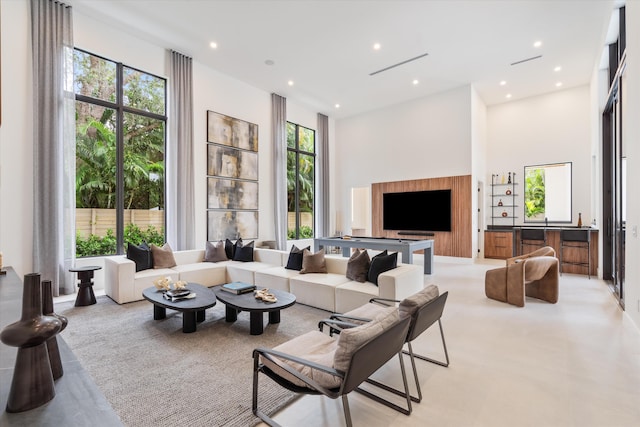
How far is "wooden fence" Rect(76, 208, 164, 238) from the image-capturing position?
530 cm

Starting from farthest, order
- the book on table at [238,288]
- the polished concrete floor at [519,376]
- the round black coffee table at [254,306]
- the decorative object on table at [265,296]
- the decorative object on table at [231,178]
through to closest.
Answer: the decorative object on table at [231,178]
the book on table at [238,288]
the decorative object on table at [265,296]
the round black coffee table at [254,306]
the polished concrete floor at [519,376]

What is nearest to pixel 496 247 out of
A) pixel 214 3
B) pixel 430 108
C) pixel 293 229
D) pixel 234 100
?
pixel 430 108

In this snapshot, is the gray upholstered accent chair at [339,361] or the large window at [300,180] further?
the large window at [300,180]

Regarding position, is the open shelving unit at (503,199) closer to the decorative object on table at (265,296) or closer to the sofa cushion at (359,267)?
the sofa cushion at (359,267)

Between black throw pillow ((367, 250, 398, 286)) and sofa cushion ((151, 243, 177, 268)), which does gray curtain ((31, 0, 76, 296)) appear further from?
black throw pillow ((367, 250, 398, 286))

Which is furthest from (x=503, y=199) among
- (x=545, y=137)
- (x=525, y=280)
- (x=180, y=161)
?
(x=180, y=161)

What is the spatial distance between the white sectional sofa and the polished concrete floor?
0.69 m

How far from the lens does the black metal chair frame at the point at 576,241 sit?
6.27 m

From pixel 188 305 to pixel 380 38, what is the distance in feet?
18.3

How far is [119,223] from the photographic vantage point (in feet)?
18.6

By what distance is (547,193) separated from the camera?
8.61m

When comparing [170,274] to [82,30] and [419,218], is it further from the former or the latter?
[419,218]

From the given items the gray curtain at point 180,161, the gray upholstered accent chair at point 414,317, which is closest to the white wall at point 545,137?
the gray upholstered accent chair at point 414,317

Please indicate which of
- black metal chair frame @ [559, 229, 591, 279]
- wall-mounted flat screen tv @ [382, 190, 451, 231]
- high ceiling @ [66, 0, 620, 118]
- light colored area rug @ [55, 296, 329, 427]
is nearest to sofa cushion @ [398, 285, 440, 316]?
light colored area rug @ [55, 296, 329, 427]
